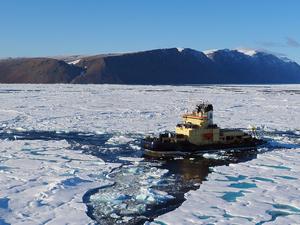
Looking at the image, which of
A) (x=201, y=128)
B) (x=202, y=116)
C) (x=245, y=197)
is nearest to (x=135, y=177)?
(x=245, y=197)

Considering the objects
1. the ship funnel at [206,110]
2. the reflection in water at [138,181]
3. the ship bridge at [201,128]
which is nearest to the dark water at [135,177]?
the reflection in water at [138,181]

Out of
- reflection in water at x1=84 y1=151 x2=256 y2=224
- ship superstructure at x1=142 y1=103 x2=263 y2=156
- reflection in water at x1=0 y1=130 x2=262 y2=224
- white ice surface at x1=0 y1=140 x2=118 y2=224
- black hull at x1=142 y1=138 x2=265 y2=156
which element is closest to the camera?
white ice surface at x1=0 y1=140 x2=118 y2=224

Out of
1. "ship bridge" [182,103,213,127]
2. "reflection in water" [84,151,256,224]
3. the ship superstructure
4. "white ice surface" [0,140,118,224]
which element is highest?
"ship bridge" [182,103,213,127]

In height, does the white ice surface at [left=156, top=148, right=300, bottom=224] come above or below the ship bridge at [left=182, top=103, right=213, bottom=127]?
below

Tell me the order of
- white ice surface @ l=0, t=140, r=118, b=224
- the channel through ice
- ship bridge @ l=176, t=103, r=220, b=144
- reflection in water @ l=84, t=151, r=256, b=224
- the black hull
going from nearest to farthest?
white ice surface @ l=0, t=140, r=118, b=224 < the channel through ice < reflection in water @ l=84, t=151, r=256, b=224 < the black hull < ship bridge @ l=176, t=103, r=220, b=144

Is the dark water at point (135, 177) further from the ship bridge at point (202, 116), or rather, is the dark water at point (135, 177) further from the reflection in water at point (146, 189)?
the ship bridge at point (202, 116)

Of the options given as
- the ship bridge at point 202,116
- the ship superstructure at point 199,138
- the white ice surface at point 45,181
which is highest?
the ship bridge at point 202,116

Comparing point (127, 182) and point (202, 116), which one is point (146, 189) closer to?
point (127, 182)

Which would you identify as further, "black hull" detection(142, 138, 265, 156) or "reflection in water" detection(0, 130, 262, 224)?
"black hull" detection(142, 138, 265, 156)

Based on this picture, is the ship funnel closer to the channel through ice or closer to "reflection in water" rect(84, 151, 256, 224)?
the channel through ice

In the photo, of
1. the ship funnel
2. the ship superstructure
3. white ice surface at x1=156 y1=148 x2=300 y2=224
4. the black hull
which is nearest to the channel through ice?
white ice surface at x1=156 y1=148 x2=300 y2=224
